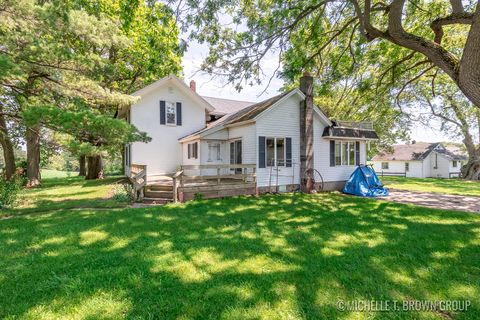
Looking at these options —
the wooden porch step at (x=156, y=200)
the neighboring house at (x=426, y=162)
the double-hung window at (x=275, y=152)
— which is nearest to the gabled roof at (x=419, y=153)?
the neighboring house at (x=426, y=162)

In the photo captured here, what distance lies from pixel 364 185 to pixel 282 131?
16.1ft

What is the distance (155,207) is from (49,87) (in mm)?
6690

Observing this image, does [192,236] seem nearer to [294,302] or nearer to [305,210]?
[294,302]

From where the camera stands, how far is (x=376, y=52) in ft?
35.6

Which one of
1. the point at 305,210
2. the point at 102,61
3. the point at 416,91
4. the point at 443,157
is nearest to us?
the point at 305,210

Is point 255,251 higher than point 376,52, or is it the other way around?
point 376,52

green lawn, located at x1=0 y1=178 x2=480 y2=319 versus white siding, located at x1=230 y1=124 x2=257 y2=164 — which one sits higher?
white siding, located at x1=230 y1=124 x2=257 y2=164

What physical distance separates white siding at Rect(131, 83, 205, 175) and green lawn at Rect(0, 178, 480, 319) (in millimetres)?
7582

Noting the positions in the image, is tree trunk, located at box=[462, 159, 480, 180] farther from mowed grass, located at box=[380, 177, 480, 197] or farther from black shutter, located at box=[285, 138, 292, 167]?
black shutter, located at box=[285, 138, 292, 167]

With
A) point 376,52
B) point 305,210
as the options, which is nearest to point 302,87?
point 376,52

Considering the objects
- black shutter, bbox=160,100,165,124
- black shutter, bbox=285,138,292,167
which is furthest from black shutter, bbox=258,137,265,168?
black shutter, bbox=160,100,165,124

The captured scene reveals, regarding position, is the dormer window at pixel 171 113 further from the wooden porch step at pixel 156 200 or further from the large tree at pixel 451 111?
the large tree at pixel 451 111

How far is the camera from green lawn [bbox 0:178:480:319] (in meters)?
3.01

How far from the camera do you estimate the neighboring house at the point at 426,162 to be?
36.0 meters
